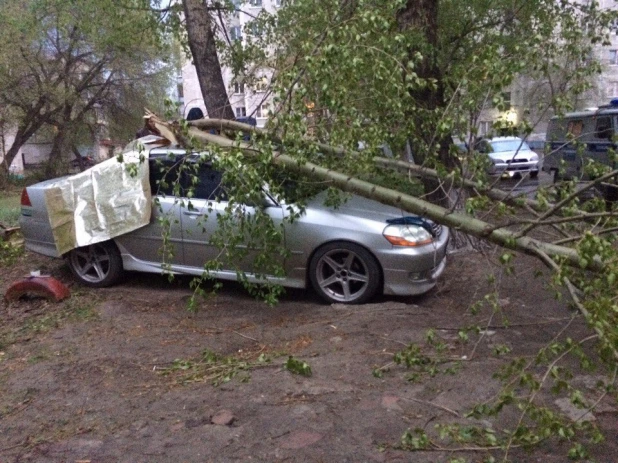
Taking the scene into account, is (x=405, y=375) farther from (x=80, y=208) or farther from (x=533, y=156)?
(x=533, y=156)

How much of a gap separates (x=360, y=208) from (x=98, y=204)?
284cm

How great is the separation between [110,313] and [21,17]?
69.6ft

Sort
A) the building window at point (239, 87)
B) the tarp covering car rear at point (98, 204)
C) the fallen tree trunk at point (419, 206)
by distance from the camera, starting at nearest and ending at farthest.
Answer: the fallen tree trunk at point (419, 206)
the tarp covering car rear at point (98, 204)
the building window at point (239, 87)

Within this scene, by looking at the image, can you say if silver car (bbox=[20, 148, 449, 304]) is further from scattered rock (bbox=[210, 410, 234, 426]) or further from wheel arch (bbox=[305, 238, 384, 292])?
scattered rock (bbox=[210, 410, 234, 426])

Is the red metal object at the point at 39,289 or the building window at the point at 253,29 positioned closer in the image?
the red metal object at the point at 39,289

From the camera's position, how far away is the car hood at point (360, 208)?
6371 mm

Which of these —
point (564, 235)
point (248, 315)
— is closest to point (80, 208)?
point (248, 315)

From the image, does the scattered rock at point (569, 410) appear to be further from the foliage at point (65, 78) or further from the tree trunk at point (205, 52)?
the foliage at point (65, 78)

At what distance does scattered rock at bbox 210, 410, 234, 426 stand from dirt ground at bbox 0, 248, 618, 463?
→ 12 millimetres

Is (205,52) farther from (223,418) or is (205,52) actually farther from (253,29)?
(223,418)

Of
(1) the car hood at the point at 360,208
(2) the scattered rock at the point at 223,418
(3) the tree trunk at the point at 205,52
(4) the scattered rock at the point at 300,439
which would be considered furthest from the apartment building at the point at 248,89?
(4) the scattered rock at the point at 300,439

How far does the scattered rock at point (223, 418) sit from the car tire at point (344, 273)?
8.41 ft

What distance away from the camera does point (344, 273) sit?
636cm

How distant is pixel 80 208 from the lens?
7.13 meters
